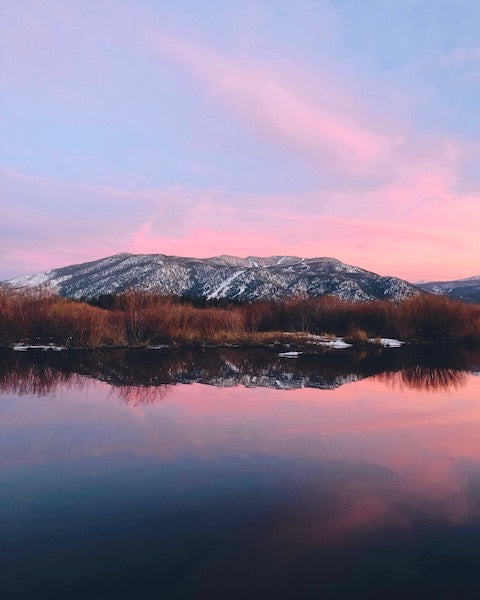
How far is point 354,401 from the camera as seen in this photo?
17.6m

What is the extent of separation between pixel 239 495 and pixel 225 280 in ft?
449

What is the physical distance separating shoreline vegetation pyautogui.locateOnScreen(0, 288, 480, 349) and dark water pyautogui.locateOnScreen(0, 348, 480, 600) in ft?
60.1

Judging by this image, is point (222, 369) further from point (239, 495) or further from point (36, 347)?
point (239, 495)

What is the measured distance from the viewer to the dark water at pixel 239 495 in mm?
6246

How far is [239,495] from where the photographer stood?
8.81 meters

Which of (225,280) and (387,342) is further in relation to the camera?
(225,280)

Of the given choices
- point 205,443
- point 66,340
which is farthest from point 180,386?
point 66,340

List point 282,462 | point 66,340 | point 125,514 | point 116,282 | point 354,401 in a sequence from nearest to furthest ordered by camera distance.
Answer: point 125,514 < point 282,462 < point 354,401 < point 66,340 < point 116,282

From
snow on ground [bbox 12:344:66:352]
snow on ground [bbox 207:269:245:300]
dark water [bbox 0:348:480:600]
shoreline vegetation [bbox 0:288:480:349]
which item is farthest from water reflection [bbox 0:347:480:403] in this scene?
snow on ground [bbox 207:269:245:300]

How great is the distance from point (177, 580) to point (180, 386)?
14.6 meters

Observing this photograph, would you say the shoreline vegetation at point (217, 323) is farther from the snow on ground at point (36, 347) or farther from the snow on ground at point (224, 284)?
the snow on ground at point (224, 284)

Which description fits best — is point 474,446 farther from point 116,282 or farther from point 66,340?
point 116,282

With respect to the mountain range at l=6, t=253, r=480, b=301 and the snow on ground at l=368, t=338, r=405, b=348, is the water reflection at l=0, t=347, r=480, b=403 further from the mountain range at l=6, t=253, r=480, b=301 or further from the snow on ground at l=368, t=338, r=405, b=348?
the mountain range at l=6, t=253, r=480, b=301

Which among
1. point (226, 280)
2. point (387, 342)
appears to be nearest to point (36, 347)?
point (387, 342)
